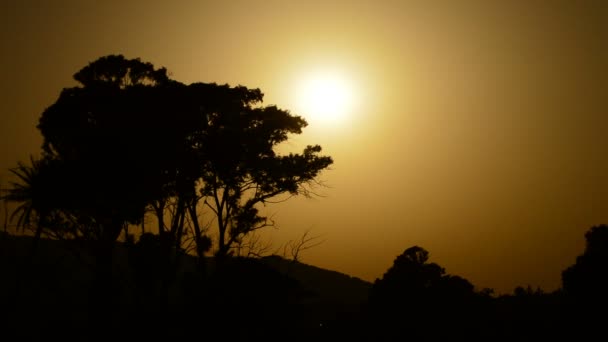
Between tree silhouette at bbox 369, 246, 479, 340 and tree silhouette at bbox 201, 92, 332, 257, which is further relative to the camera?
tree silhouette at bbox 369, 246, 479, 340

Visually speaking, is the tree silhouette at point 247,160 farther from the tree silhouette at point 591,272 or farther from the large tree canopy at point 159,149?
the tree silhouette at point 591,272

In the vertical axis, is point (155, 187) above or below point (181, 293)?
above

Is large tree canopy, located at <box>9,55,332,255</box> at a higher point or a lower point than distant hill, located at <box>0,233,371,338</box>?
higher

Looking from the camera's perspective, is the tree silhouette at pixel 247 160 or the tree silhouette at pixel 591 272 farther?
the tree silhouette at pixel 591 272

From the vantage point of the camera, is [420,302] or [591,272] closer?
[591,272]

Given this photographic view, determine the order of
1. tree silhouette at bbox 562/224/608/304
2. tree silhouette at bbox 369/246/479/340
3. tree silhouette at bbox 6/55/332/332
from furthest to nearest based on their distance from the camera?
tree silhouette at bbox 369/246/479/340 < tree silhouette at bbox 562/224/608/304 < tree silhouette at bbox 6/55/332/332

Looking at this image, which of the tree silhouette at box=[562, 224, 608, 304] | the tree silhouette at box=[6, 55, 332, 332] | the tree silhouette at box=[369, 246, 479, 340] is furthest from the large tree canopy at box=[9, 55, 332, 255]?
the tree silhouette at box=[562, 224, 608, 304]

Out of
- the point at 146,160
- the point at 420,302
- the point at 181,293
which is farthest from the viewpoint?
the point at 420,302

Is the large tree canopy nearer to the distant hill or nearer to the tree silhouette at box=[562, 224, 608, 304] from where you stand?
the distant hill

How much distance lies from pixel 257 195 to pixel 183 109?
5530 mm

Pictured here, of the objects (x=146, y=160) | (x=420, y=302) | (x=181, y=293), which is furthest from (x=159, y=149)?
(x=420, y=302)

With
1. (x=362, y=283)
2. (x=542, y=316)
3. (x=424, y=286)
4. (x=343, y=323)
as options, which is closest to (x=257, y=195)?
(x=343, y=323)

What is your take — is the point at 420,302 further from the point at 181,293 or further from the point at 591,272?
the point at 181,293

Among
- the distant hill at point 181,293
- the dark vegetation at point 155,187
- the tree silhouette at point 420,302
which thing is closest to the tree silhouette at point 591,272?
the tree silhouette at point 420,302
